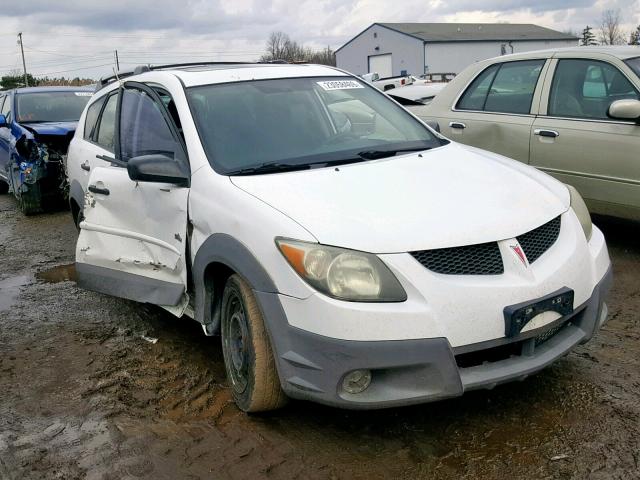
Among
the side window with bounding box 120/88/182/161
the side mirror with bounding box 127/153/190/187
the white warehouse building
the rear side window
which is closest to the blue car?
the side window with bounding box 120/88/182/161

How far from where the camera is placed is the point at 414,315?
2652mm

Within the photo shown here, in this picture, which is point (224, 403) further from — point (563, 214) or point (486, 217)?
point (563, 214)

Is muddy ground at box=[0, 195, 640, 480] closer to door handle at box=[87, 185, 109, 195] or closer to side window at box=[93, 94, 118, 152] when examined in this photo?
door handle at box=[87, 185, 109, 195]

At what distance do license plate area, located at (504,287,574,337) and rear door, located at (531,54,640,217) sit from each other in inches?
104

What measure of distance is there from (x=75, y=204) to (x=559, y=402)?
434 centimetres

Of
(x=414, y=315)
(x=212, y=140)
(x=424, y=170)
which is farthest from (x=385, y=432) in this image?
(x=212, y=140)

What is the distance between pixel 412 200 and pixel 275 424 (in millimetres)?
1241

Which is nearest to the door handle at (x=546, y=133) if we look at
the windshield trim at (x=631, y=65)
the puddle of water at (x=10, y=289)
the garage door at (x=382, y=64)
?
the windshield trim at (x=631, y=65)

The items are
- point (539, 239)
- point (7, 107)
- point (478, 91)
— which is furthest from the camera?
point (7, 107)

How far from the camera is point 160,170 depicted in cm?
358

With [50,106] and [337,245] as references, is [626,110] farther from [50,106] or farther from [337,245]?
[50,106]

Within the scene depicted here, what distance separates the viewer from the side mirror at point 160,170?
11.7ft

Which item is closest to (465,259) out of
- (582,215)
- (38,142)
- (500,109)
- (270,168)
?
(582,215)

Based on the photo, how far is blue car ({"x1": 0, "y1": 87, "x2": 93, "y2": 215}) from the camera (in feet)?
29.3
